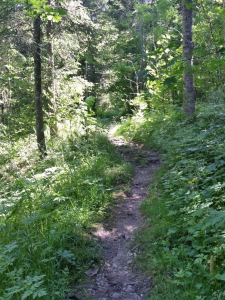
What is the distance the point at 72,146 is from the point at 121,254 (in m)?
5.09

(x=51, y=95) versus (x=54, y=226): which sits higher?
(x=51, y=95)

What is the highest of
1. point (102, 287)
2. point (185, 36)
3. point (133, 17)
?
point (133, 17)

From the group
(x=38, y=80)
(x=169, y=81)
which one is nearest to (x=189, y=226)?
(x=169, y=81)

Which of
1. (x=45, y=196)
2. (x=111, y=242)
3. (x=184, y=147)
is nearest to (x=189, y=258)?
(x=111, y=242)

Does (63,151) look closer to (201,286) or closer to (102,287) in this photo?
(102,287)

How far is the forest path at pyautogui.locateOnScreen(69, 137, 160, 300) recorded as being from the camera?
3.23 meters

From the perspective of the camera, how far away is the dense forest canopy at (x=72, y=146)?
3139mm

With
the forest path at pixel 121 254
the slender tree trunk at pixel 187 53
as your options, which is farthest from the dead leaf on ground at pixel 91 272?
the slender tree trunk at pixel 187 53

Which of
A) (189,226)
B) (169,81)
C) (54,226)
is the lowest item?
(54,226)

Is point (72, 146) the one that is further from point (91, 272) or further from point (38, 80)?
point (91, 272)

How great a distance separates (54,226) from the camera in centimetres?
405

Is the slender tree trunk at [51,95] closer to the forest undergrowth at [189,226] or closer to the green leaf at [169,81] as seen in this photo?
the forest undergrowth at [189,226]

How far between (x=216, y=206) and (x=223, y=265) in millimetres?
1119

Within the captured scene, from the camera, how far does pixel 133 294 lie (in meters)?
3.17
